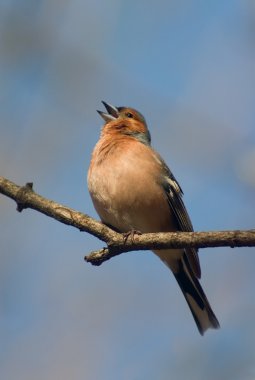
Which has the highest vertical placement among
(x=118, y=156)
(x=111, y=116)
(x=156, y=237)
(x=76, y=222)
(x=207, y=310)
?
(x=111, y=116)

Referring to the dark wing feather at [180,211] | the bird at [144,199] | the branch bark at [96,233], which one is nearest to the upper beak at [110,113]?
the bird at [144,199]

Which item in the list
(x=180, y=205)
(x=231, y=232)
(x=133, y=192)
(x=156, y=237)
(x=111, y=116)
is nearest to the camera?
(x=231, y=232)

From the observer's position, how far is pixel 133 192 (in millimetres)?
6250

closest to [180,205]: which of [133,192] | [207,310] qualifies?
[133,192]

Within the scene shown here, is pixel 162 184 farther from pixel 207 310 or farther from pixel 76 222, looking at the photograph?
pixel 76 222

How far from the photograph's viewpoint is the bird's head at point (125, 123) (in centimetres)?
744

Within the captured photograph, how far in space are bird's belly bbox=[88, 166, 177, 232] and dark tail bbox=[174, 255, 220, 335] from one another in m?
0.70

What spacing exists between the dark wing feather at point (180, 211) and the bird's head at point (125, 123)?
30.4 inches

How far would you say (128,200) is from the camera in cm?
622

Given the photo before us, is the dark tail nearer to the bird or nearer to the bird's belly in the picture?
the bird

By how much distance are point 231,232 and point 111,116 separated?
3695mm

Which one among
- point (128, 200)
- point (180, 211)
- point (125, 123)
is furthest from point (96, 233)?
point (125, 123)

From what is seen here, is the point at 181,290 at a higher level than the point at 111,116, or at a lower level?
lower

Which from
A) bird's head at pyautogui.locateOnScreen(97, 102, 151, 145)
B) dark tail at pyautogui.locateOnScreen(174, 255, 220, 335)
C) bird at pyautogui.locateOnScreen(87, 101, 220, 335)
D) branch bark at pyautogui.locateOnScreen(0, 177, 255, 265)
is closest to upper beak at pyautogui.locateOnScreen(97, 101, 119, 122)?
bird's head at pyautogui.locateOnScreen(97, 102, 151, 145)
